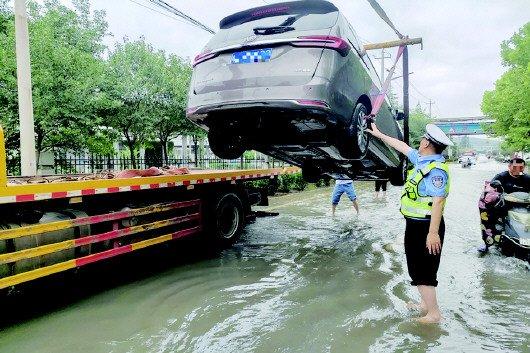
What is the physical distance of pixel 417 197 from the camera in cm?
331

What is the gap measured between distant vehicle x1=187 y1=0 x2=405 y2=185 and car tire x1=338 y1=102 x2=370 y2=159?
1 centimetres

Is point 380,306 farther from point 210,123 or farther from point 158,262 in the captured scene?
point 158,262

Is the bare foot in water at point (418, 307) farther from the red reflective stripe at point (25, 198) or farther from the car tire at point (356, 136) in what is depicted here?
the red reflective stripe at point (25, 198)

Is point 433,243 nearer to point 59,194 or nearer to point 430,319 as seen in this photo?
point 430,319

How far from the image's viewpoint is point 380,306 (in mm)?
3766

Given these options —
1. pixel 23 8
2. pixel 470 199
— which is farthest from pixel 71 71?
pixel 470 199

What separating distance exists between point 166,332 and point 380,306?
6.41ft

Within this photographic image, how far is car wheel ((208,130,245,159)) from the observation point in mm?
4986

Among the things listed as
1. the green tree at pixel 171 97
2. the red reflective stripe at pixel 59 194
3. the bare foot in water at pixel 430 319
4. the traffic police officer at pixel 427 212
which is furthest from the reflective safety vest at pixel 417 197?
the green tree at pixel 171 97

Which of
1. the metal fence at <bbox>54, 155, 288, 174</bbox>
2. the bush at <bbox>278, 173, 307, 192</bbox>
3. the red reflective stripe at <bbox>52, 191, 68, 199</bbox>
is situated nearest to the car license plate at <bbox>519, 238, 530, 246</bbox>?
the red reflective stripe at <bbox>52, 191, 68, 199</bbox>

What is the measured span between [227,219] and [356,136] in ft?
9.20

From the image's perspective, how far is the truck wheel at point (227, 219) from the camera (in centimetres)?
586

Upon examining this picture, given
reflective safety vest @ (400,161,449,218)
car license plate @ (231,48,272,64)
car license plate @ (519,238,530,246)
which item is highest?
car license plate @ (231,48,272,64)

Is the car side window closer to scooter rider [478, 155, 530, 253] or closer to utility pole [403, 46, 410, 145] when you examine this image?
utility pole [403, 46, 410, 145]
